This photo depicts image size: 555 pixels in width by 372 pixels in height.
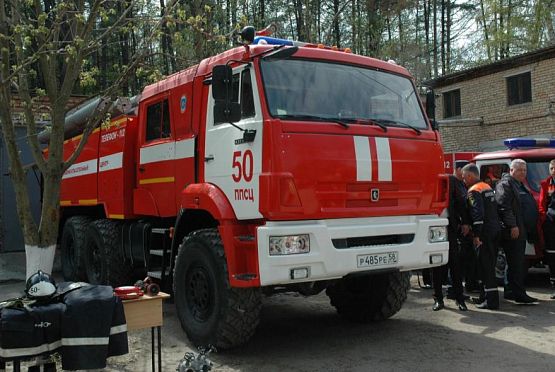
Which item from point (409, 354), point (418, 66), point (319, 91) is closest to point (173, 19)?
point (319, 91)

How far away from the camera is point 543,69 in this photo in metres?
17.6

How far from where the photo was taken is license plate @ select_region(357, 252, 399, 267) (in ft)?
16.6

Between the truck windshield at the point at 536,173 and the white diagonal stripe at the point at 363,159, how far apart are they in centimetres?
472

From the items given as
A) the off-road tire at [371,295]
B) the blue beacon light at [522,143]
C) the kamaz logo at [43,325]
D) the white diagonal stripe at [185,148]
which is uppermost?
the blue beacon light at [522,143]

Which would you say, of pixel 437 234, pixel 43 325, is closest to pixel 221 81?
pixel 43 325

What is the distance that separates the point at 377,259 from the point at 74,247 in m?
5.95

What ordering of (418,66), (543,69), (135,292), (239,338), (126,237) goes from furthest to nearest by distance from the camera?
1. (418,66)
2. (543,69)
3. (126,237)
4. (239,338)
5. (135,292)

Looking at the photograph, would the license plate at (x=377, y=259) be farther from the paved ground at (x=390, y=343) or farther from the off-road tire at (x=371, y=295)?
the off-road tire at (x=371, y=295)

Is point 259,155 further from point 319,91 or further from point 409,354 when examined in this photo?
point 409,354

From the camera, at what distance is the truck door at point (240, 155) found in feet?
16.1

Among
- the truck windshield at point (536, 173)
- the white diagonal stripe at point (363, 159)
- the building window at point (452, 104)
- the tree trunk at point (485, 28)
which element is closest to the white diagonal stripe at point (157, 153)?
the white diagonal stripe at point (363, 159)

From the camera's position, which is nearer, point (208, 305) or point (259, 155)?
point (259, 155)

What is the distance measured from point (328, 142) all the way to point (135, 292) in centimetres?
205

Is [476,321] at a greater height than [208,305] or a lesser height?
lesser
